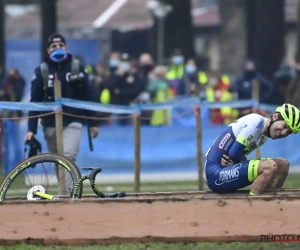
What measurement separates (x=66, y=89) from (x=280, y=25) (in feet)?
63.0

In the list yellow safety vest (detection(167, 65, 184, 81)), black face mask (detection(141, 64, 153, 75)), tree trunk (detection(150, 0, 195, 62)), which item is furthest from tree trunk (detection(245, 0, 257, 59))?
black face mask (detection(141, 64, 153, 75))

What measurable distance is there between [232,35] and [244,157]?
35.4 metres

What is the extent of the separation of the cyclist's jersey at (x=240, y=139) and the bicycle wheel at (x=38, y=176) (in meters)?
1.32

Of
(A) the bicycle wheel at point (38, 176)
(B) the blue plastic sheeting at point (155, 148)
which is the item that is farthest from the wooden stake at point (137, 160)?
(B) the blue plastic sheeting at point (155, 148)

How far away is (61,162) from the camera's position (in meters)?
10.2

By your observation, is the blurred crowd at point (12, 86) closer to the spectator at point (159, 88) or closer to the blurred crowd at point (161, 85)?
the blurred crowd at point (161, 85)

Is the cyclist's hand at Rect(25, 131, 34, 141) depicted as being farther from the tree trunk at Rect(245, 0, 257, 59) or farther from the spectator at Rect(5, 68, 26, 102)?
the tree trunk at Rect(245, 0, 257, 59)

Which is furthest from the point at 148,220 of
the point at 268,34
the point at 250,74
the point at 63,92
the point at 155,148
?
the point at 268,34

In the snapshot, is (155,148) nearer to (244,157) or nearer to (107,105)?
(107,105)

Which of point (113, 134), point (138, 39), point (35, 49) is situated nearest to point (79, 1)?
point (138, 39)

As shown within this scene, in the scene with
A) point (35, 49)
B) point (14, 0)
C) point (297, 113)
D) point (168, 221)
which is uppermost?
point (14, 0)

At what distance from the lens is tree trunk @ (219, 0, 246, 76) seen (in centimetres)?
4247

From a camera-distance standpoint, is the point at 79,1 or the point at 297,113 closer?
the point at 297,113

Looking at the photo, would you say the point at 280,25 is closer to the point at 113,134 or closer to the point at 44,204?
the point at 113,134
